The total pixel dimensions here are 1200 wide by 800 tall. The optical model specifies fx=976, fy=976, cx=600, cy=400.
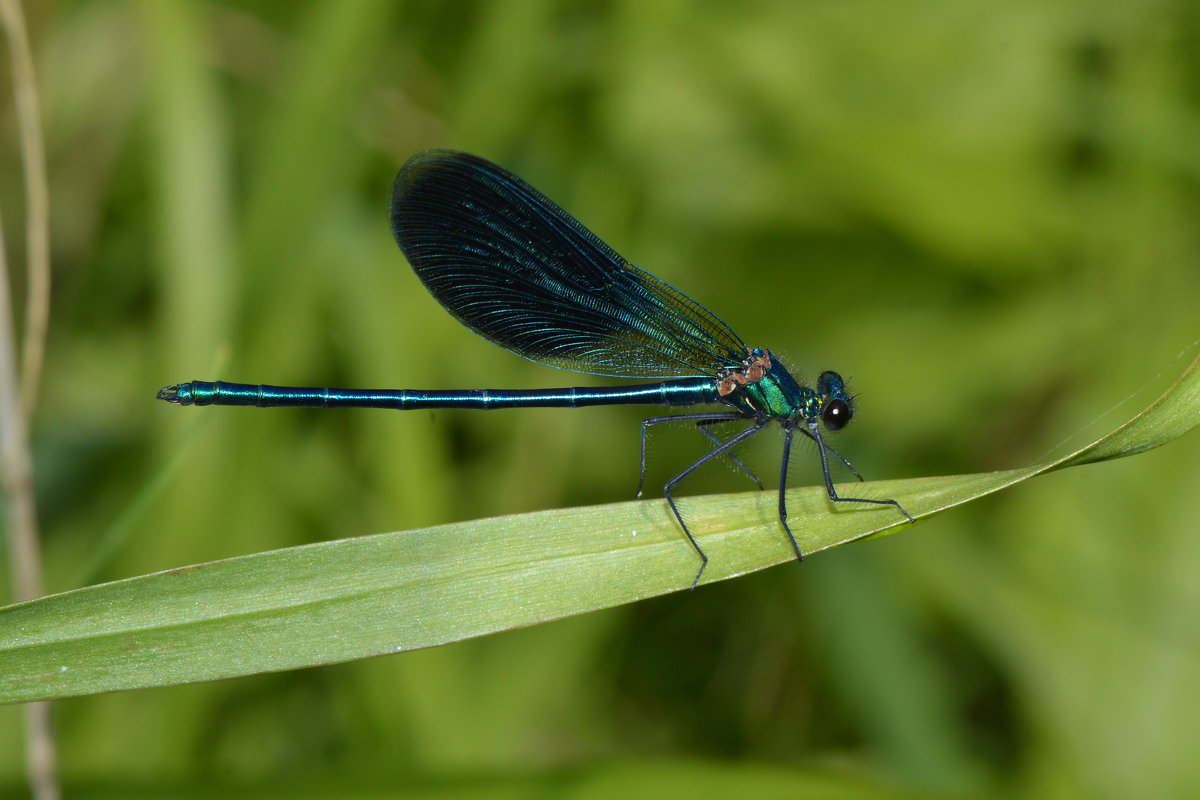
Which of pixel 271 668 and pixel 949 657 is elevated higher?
pixel 271 668

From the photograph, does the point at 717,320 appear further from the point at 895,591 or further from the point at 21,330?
the point at 21,330

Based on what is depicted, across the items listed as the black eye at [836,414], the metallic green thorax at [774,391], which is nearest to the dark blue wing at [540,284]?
the metallic green thorax at [774,391]

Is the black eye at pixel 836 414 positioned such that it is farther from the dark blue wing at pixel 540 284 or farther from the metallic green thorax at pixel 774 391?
the dark blue wing at pixel 540 284

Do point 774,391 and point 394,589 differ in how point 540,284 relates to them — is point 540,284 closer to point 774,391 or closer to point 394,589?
point 774,391

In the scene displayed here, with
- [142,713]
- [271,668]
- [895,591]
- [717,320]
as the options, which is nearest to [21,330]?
[142,713]

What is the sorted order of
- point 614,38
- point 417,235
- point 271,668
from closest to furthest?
point 271,668 < point 417,235 < point 614,38

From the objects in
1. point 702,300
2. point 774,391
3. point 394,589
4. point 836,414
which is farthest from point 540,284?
point 394,589

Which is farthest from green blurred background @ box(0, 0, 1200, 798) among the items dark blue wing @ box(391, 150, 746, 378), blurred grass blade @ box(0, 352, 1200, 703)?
blurred grass blade @ box(0, 352, 1200, 703)
